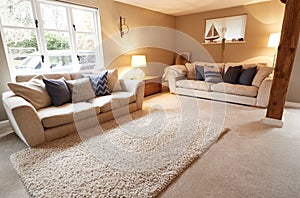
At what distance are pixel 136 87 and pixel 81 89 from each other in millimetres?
948

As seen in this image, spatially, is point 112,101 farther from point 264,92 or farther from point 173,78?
point 264,92

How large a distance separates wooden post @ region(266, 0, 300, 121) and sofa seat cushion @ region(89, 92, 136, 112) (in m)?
2.28

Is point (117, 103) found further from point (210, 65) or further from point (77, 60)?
point (210, 65)

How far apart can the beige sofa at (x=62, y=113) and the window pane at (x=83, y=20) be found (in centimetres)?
114

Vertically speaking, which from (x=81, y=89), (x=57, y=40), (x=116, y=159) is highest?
(x=57, y=40)

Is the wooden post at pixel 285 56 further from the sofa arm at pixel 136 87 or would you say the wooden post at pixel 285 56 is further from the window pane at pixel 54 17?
the window pane at pixel 54 17

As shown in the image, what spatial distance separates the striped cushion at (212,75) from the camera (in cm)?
390

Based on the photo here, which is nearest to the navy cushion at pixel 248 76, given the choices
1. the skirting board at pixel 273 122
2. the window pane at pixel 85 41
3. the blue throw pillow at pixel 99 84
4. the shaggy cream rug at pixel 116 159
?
the skirting board at pixel 273 122

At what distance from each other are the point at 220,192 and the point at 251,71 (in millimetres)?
2983

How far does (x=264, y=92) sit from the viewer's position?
3186 millimetres

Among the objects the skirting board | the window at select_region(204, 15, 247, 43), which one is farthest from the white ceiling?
the skirting board

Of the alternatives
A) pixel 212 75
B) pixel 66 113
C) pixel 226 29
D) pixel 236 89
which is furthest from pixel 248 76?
pixel 66 113

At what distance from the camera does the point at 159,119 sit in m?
2.87

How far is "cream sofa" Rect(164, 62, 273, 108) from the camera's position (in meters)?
3.27
